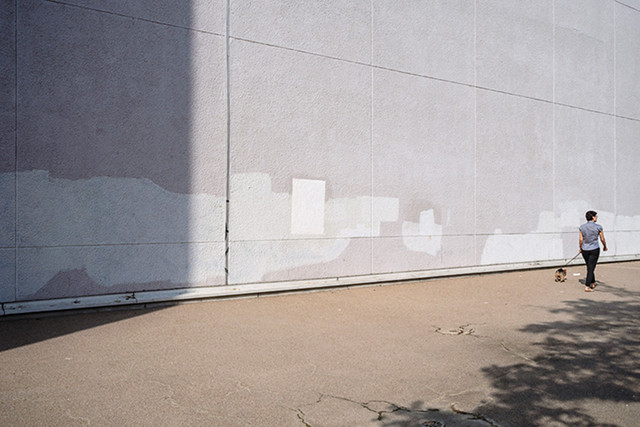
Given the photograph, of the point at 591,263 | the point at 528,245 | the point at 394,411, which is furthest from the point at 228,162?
the point at 528,245

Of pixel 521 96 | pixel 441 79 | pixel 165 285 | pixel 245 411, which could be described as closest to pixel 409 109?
pixel 441 79

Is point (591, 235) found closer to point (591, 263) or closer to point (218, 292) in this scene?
point (591, 263)

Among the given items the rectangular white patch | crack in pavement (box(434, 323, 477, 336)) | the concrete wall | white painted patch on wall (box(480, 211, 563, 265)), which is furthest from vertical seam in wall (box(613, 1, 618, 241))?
crack in pavement (box(434, 323, 477, 336))

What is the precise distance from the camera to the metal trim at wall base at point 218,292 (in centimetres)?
776

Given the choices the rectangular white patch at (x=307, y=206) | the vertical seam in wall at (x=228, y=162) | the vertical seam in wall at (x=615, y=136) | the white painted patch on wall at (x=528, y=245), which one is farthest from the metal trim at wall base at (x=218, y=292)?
the vertical seam in wall at (x=615, y=136)

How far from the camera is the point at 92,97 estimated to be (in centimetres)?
833

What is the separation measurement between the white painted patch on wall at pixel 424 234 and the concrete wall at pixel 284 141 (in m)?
0.04

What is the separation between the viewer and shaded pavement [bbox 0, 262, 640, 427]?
13.9 feet

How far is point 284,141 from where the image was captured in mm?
10188

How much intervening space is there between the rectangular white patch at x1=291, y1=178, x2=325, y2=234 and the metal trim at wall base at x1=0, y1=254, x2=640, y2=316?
1.09 m

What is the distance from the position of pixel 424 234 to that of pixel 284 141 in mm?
4278

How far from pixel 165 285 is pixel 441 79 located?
8153mm

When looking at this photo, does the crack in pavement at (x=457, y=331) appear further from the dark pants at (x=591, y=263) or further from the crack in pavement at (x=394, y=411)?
the dark pants at (x=591, y=263)

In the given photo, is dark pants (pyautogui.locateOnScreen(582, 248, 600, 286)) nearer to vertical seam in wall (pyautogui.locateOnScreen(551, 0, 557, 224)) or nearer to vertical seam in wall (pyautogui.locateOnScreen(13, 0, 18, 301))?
vertical seam in wall (pyautogui.locateOnScreen(551, 0, 557, 224))
